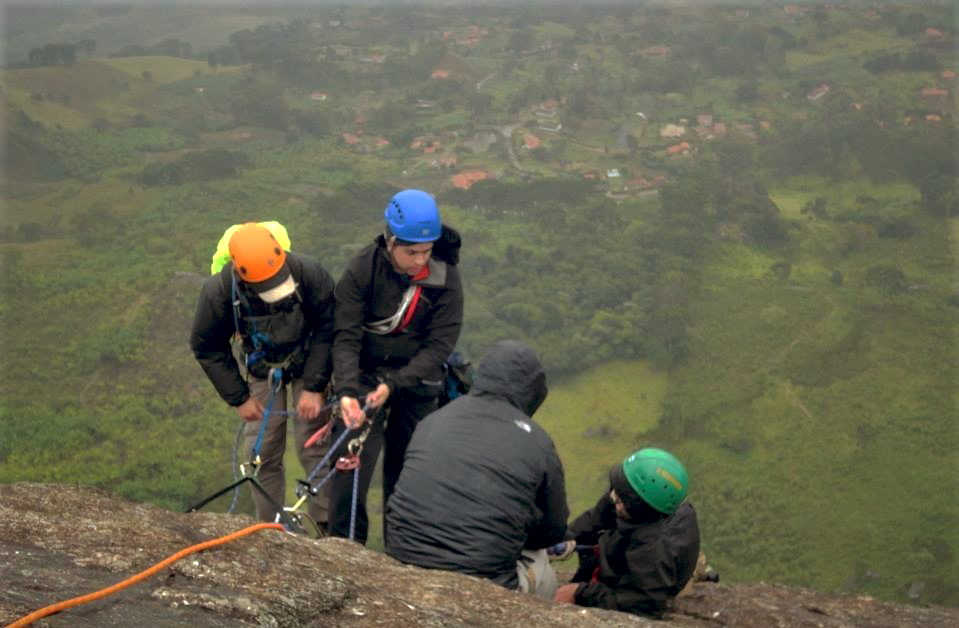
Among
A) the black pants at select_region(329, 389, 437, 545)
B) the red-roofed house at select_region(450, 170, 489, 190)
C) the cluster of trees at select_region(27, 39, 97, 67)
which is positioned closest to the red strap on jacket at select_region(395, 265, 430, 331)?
the black pants at select_region(329, 389, 437, 545)

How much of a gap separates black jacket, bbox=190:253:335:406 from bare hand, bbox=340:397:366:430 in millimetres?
328

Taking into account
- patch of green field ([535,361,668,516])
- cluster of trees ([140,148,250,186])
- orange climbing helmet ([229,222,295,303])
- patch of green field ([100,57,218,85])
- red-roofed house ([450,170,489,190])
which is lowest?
patch of green field ([535,361,668,516])

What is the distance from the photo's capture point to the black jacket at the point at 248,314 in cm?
609

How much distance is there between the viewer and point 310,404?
254 inches

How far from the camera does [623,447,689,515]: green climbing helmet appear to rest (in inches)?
214

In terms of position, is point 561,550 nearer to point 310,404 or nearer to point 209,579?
point 310,404

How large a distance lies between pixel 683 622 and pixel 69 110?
132ft

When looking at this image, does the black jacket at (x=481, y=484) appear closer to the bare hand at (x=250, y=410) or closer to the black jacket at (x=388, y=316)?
the black jacket at (x=388, y=316)

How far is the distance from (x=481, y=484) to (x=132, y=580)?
1746 millimetres

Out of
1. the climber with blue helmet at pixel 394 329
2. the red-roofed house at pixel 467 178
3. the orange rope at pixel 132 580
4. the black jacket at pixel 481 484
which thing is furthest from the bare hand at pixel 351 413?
the red-roofed house at pixel 467 178

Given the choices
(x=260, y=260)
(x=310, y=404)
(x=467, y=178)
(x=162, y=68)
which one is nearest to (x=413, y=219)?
(x=260, y=260)

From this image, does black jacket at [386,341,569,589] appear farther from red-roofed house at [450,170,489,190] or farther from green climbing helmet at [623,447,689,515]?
red-roofed house at [450,170,489,190]

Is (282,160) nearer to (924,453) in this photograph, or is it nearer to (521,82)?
(521,82)

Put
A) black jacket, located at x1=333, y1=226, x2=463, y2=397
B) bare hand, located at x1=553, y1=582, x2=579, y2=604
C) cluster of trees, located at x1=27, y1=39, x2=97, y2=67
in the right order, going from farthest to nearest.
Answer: cluster of trees, located at x1=27, y1=39, x2=97, y2=67
black jacket, located at x1=333, y1=226, x2=463, y2=397
bare hand, located at x1=553, y1=582, x2=579, y2=604
